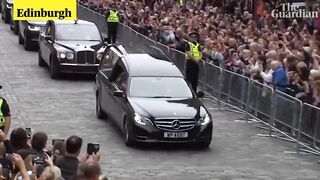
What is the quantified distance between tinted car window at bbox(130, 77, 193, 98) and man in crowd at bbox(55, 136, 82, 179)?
7.70 m

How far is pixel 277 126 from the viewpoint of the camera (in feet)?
58.3

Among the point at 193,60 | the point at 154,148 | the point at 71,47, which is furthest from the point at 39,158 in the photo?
the point at 71,47

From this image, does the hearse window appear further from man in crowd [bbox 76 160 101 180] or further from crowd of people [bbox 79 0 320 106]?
man in crowd [bbox 76 160 101 180]

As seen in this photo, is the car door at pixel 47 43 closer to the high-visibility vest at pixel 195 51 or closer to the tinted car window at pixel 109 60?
the high-visibility vest at pixel 195 51

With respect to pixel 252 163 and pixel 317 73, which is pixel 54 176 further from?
pixel 317 73

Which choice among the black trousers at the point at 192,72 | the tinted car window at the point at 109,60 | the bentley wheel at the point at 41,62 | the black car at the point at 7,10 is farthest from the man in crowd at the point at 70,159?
the black car at the point at 7,10

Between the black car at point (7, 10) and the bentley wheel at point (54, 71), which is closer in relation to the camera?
the bentley wheel at point (54, 71)

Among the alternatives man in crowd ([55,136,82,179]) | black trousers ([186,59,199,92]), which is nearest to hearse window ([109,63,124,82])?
black trousers ([186,59,199,92])

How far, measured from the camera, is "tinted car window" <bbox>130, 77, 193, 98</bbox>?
17.1 meters

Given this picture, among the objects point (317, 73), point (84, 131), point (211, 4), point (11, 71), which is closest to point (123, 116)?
point (84, 131)

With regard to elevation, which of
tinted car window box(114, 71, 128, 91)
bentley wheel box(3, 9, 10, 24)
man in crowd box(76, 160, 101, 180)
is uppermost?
man in crowd box(76, 160, 101, 180)

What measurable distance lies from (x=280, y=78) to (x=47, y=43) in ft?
34.5

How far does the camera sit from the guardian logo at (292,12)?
82.7 ft

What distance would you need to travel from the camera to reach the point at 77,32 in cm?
2667
